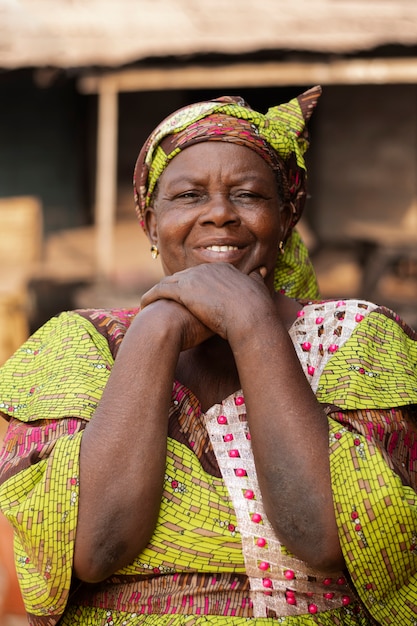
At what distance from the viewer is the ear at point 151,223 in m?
2.95

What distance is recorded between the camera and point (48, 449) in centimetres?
244

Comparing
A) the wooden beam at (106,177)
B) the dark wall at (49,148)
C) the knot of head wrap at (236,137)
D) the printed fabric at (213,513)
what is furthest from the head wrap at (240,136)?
the dark wall at (49,148)

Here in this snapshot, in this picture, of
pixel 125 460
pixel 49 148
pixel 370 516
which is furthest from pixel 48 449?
pixel 49 148

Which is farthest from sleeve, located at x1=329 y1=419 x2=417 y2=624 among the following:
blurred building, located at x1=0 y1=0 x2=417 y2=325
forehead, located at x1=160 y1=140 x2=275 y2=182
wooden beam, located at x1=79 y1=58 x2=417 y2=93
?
wooden beam, located at x1=79 y1=58 x2=417 y2=93

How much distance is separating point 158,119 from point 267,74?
3.74 meters

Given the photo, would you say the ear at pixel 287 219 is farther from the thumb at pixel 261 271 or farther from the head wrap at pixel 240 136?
the thumb at pixel 261 271

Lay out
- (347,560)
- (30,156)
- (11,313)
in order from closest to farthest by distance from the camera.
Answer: (347,560)
(11,313)
(30,156)

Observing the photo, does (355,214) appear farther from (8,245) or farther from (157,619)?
(157,619)

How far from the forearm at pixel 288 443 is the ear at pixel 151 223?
24.3 inches

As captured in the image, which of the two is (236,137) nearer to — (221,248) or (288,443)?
(221,248)

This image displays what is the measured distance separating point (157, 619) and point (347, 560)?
0.48 metres

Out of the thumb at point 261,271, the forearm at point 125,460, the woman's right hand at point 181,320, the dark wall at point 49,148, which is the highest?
the dark wall at point 49,148

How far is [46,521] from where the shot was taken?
2363mm

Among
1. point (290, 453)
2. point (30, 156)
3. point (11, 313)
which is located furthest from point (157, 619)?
point (30, 156)
